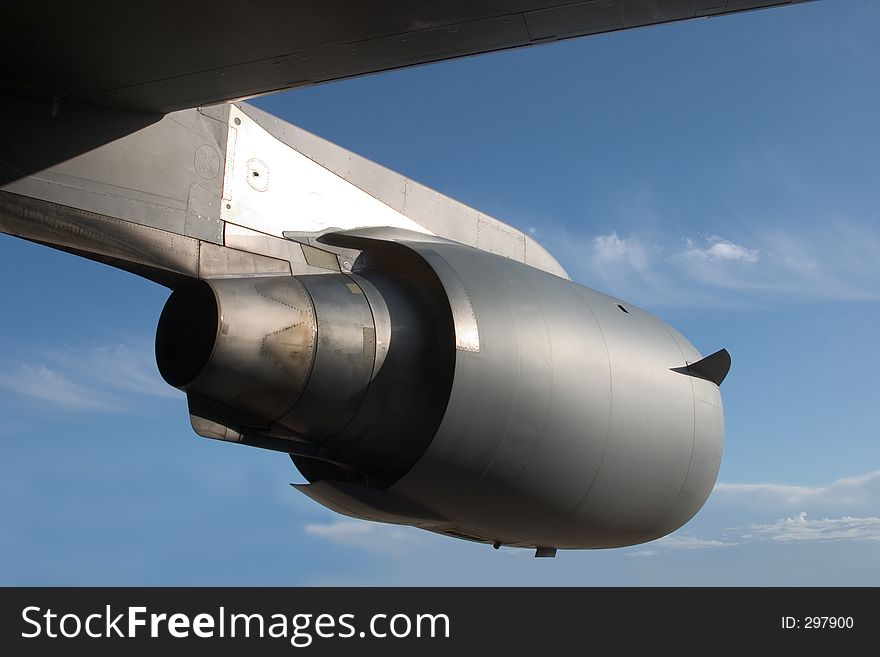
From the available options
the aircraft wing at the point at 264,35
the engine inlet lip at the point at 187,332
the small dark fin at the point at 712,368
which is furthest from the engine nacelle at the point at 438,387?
the aircraft wing at the point at 264,35

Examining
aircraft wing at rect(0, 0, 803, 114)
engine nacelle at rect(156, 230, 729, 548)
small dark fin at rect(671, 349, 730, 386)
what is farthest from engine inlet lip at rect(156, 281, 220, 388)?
small dark fin at rect(671, 349, 730, 386)

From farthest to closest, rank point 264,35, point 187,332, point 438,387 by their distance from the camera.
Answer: point 438,387, point 187,332, point 264,35

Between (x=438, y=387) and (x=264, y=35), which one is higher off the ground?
(x=264, y=35)

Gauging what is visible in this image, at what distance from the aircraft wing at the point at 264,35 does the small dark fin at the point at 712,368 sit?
135 inches

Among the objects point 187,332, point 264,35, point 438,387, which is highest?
point 264,35

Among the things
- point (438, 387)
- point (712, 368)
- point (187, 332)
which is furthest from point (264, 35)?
point (712, 368)

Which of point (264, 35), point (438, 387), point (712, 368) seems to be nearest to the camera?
point (264, 35)

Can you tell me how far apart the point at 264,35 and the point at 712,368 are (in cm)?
469

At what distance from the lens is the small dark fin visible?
6500mm

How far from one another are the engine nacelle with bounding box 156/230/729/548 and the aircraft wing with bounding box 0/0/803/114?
4.84 ft

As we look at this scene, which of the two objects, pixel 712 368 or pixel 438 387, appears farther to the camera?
pixel 712 368

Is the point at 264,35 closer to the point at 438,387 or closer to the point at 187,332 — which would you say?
the point at 187,332

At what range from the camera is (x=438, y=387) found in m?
5.33

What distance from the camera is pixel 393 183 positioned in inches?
267
